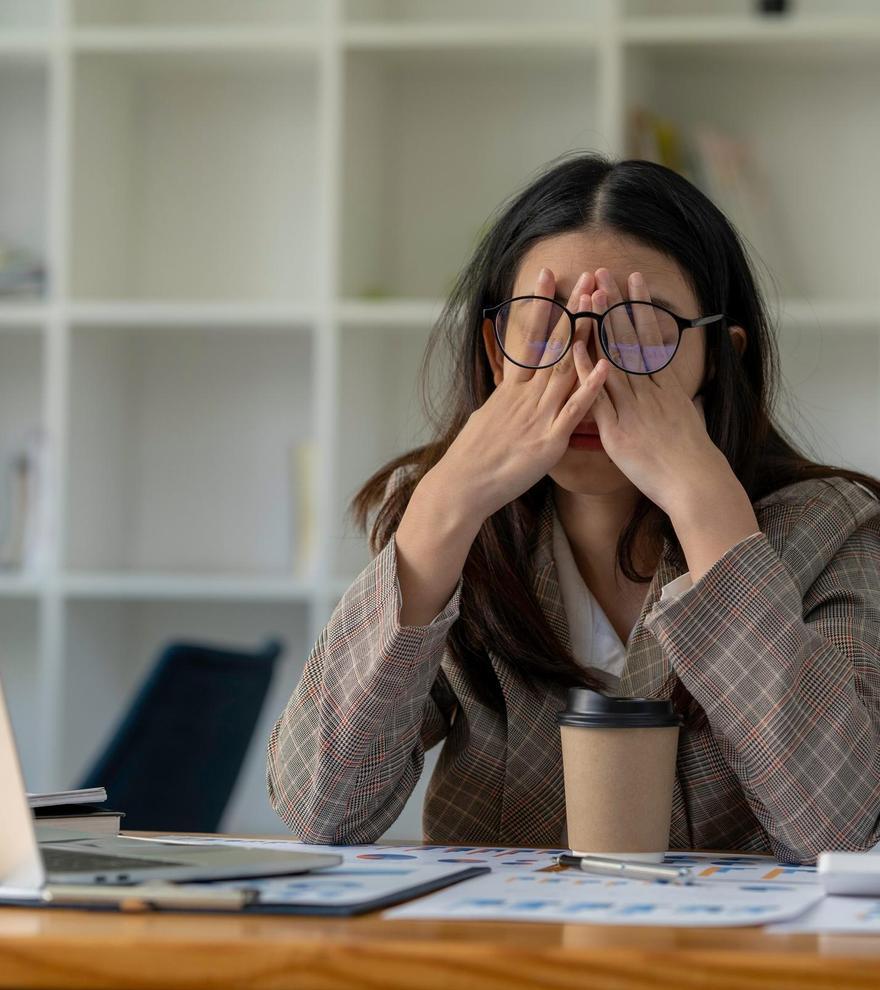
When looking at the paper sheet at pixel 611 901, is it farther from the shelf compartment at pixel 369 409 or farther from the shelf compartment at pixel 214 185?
→ the shelf compartment at pixel 214 185

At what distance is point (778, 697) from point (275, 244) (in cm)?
212

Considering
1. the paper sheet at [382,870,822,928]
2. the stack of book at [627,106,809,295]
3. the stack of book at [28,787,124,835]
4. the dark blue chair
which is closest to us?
the paper sheet at [382,870,822,928]

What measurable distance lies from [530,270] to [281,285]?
1.70 m

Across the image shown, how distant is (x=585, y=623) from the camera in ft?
4.25

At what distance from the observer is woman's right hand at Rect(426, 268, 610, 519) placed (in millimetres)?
1149

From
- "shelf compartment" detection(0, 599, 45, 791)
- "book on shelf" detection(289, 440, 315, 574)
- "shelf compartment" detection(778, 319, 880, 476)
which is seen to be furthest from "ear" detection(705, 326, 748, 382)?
"shelf compartment" detection(0, 599, 45, 791)

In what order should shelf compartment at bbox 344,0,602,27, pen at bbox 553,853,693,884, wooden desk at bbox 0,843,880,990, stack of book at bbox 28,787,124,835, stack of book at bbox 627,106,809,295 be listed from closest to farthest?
wooden desk at bbox 0,843,880,990, pen at bbox 553,853,693,884, stack of book at bbox 28,787,124,835, stack of book at bbox 627,106,809,295, shelf compartment at bbox 344,0,602,27

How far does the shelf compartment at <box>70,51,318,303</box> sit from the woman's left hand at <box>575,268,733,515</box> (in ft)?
5.82

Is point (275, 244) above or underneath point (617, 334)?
above

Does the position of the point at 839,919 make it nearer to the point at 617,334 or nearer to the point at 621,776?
the point at 621,776

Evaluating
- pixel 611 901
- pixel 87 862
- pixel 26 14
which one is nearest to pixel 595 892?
pixel 611 901

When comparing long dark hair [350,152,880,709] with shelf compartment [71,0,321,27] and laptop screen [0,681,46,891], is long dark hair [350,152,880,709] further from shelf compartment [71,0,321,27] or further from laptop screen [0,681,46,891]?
shelf compartment [71,0,321,27]

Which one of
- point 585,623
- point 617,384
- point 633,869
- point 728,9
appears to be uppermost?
point 728,9

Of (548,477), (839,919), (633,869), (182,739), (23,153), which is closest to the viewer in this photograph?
(839,919)
